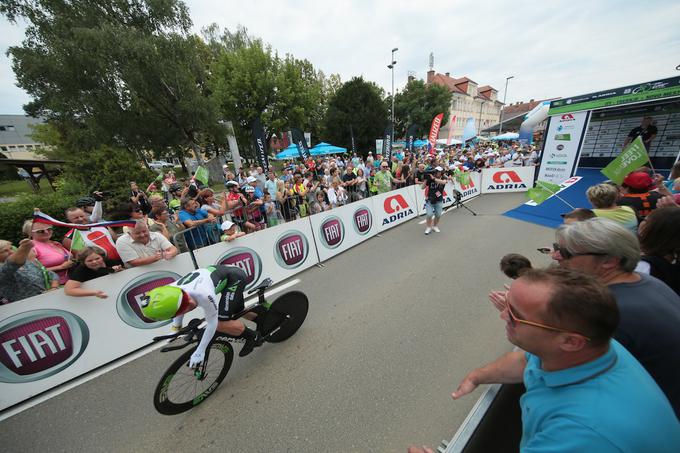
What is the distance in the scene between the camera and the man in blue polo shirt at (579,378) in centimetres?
77

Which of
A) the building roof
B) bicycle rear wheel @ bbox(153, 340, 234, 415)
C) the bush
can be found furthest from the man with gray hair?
the building roof

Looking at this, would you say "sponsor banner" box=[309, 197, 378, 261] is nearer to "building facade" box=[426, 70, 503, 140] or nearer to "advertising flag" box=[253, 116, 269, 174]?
"advertising flag" box=[253, 116, 269, 174]

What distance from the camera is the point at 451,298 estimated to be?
3766mm

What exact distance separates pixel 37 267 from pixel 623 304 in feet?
18.3

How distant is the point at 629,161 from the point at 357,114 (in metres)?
24.3

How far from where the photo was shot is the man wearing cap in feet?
11.1

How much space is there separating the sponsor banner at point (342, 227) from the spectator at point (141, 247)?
8.78ft

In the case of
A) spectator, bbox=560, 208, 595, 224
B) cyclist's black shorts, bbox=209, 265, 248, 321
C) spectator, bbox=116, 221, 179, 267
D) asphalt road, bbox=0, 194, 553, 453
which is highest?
spectator, bbox=560, 208, 595, 224

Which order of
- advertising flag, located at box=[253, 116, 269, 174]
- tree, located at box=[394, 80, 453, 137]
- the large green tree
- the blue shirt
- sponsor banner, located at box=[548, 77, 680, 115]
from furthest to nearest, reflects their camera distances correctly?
tree, located at box=[394, 80, 453, 137] → the large green tree → advertising flag, located at box=[253, 116, 269, 174] → sponsor banner, located at box=[548, 77, 680, 115] → the blue shirt

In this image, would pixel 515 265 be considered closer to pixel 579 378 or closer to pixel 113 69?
pixel 579 378

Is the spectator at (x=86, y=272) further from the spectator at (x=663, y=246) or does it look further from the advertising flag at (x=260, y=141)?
the advertising flag at (x=260, y=141)

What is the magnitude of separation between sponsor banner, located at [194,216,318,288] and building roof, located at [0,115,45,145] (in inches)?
3357

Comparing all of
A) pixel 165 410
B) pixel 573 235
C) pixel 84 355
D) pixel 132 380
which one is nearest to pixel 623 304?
pixel 573 235

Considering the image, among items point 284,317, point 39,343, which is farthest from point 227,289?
point 39,343
